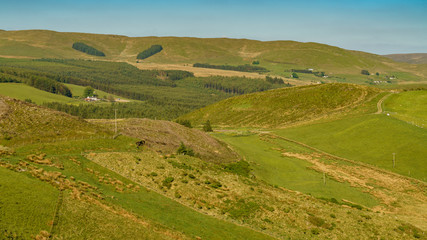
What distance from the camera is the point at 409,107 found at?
424ft

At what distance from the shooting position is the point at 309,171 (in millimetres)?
80062

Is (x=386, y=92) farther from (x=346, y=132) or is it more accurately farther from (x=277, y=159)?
(x=277, y=159)

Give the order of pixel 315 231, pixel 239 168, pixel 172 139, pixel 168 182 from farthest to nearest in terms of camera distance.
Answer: pixel 172 139 < pixel 239 168 < pixel 168 182 < pixel 315 231

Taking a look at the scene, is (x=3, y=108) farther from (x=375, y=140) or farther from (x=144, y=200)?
(x=375, y=140)

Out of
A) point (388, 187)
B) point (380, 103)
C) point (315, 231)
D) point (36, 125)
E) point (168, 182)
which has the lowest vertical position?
point (388, 187)

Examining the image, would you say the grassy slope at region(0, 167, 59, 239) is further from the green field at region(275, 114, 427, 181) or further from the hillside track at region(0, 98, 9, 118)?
the green field at region(275, 114, 427, 181)

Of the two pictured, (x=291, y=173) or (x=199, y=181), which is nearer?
(x=199, y=181)

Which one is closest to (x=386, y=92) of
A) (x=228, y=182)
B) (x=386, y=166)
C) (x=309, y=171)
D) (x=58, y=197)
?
(x=386, y=166)

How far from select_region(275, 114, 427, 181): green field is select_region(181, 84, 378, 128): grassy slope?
90.5 feet

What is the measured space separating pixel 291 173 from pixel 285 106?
3710 inches

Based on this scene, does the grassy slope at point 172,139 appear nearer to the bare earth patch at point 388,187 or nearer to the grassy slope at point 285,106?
the bare earth patch at point 388,187

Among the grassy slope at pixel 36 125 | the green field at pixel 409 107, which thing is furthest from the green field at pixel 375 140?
the grassy slope at pixel 36 125

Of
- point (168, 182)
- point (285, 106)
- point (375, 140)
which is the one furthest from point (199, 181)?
point (285, 106)

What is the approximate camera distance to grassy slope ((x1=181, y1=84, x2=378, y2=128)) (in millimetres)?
153500
